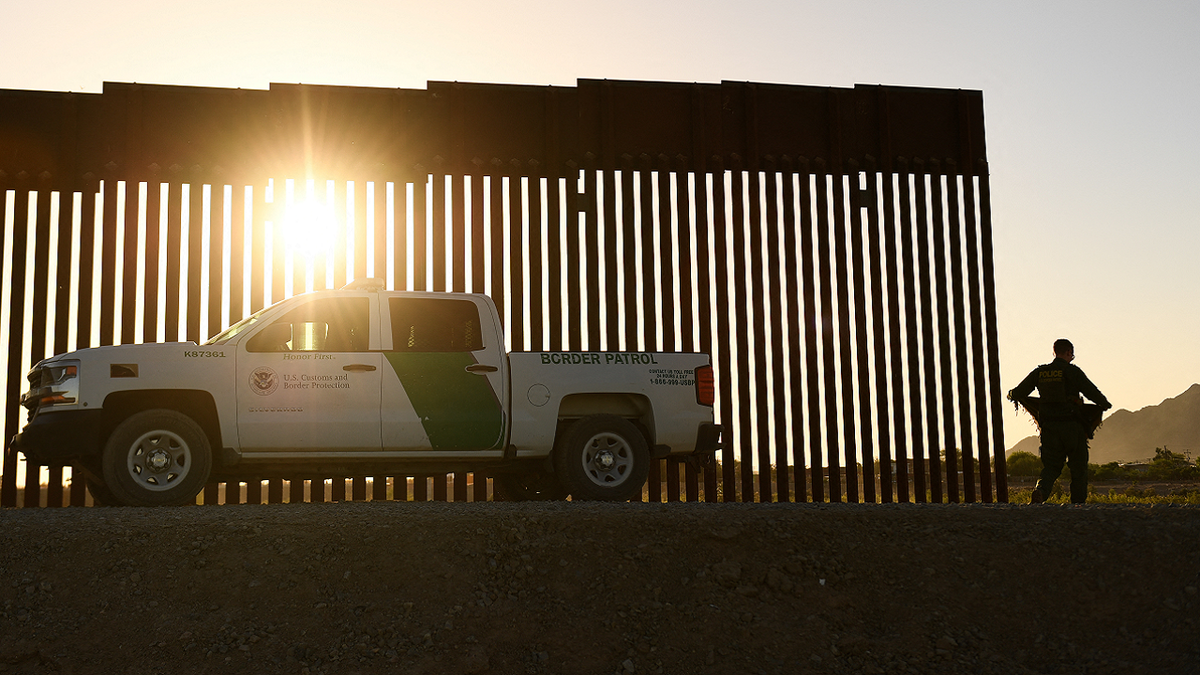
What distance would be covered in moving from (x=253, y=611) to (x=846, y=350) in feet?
30.4

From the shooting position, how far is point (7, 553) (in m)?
6.84

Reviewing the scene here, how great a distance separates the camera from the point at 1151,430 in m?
130

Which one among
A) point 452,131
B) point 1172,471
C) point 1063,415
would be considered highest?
point 452,131

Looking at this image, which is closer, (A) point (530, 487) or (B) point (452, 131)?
(A) point (530, 487)

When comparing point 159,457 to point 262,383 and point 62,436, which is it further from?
point 262,383

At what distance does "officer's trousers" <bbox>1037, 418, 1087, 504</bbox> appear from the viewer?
1098cm

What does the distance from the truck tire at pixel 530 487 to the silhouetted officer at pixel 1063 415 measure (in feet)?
16.6

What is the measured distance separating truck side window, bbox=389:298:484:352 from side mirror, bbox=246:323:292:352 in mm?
913

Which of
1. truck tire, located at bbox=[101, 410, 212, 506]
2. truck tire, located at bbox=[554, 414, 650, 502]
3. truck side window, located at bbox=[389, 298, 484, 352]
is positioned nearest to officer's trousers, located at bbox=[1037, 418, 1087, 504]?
truck tire, located at bbox=[554, 414, 650, 502]

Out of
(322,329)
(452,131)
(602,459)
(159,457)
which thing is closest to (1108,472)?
(452,131)

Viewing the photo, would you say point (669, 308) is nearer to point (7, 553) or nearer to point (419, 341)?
point (419, 341)

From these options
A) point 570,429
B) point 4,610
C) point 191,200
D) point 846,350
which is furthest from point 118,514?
point 846,350

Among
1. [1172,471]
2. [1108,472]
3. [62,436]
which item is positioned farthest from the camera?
[1108,472]

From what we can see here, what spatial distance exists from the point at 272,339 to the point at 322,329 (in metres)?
0.44
